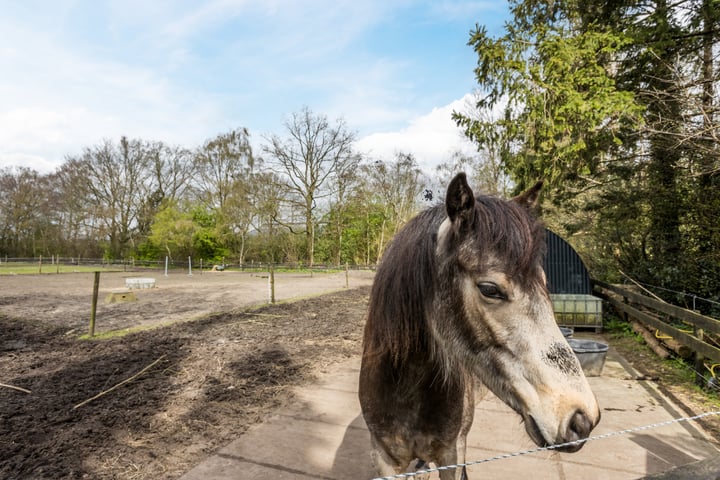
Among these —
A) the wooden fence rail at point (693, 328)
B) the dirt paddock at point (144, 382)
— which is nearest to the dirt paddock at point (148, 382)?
the dirt paddock at point (144, 382)

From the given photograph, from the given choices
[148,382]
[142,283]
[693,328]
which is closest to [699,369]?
[693,328]

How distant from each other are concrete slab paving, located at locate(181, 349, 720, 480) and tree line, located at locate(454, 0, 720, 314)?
4025 millimetres

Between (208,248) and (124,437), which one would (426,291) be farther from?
(208,248)

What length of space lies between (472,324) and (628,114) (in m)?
6.63

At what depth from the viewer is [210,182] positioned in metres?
32.8

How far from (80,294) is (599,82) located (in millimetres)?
16612

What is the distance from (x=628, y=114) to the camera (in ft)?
19.9

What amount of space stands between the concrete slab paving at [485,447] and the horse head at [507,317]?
55.5 inches

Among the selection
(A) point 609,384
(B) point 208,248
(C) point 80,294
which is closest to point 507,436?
(A) point 609,384

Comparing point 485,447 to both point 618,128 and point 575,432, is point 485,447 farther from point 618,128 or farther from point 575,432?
point 618,128

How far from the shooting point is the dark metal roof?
354 inches

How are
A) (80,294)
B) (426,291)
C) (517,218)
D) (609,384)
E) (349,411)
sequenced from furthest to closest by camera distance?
(80,294), (609,384), (349,411), (426,291), (517,218)

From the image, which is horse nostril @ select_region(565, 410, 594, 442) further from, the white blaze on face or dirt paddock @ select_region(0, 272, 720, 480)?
dirt paddock @ select_region(0, 272, 720, 480)

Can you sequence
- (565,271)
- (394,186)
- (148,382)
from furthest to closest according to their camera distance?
(394,186) → (565,271) → (148,382)
